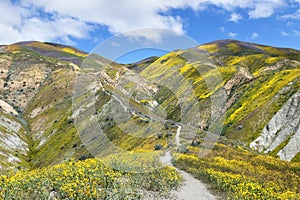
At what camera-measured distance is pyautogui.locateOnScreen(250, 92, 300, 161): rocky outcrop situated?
8712 centimetres

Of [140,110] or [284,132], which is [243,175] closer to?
[140,110]

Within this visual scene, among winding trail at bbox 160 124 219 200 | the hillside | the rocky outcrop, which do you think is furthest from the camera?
the rocky outcrop

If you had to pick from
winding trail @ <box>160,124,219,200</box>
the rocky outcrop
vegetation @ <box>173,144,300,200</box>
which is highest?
the rocky outcrop

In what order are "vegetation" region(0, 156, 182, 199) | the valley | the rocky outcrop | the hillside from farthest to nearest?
the rocky outcrop < the hillside < the valley < "vegetation" region(0, 156, 182, 199)

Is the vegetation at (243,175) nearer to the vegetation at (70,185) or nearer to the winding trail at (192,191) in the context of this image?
the winding trail at (192,191)

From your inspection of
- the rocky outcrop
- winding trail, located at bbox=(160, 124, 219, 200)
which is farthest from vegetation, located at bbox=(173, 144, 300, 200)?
the rocky outcrop

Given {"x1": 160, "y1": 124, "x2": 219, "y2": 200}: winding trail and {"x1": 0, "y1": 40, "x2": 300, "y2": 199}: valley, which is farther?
{"x1": 160, "y1": 124, "x2": 219, "y2": 200}: winding trail

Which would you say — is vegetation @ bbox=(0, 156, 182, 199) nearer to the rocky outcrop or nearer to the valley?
the valley

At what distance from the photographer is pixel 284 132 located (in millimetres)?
98188

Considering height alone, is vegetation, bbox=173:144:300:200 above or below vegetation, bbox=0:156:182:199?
above

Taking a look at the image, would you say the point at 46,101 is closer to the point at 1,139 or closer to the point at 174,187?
the point at 1,139

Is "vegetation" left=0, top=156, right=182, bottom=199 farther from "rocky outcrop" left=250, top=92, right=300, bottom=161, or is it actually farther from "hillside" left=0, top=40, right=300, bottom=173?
"rocky outcrop" left=250, top=92, right=300, bottom=161

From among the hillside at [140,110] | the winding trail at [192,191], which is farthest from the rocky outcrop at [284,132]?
the winding trail at [192,191]

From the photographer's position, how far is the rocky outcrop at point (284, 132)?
8712cm
